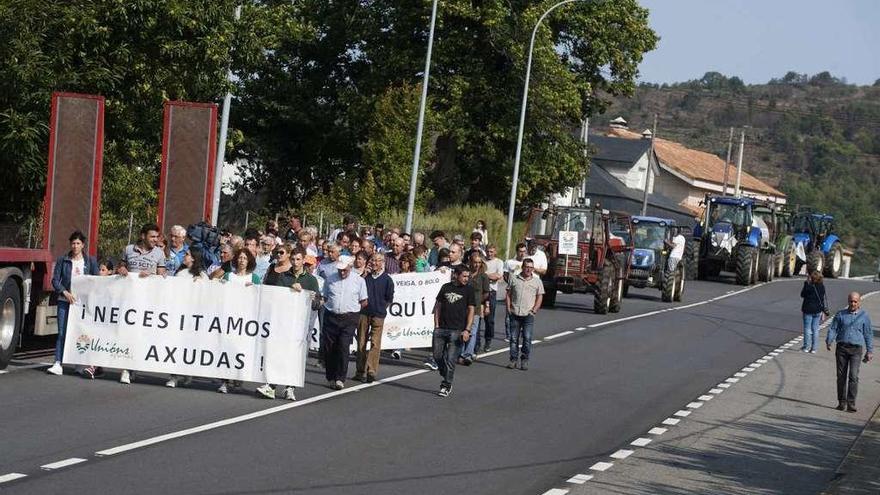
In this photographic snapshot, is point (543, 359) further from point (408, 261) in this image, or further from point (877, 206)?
point (877, 206)

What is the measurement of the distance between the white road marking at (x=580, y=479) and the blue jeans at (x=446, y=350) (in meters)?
5.22

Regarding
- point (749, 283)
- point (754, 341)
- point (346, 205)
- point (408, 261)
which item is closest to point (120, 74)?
point (408, 261)

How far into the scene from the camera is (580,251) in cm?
3484

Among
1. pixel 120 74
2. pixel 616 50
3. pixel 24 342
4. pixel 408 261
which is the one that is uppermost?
pixel 616 50

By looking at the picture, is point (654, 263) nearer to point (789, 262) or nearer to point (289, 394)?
point (789, 262)

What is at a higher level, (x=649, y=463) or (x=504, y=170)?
(x=504, y=170)

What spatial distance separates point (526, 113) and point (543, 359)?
99.0 ft

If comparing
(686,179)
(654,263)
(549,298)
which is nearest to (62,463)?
(549,298)

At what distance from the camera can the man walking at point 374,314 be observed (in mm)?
19250

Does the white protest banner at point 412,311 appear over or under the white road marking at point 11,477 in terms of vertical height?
over

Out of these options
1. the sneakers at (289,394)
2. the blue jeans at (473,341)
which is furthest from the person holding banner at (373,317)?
the blue jeans at (473,341)

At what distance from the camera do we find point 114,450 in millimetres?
12477

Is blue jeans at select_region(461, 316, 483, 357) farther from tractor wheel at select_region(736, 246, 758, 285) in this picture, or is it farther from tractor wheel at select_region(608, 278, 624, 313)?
tractor wheel at select_region(736, 246, 758, 285)

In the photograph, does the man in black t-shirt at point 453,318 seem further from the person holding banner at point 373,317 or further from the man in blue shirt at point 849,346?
the man in blue shirt at point 849,346
